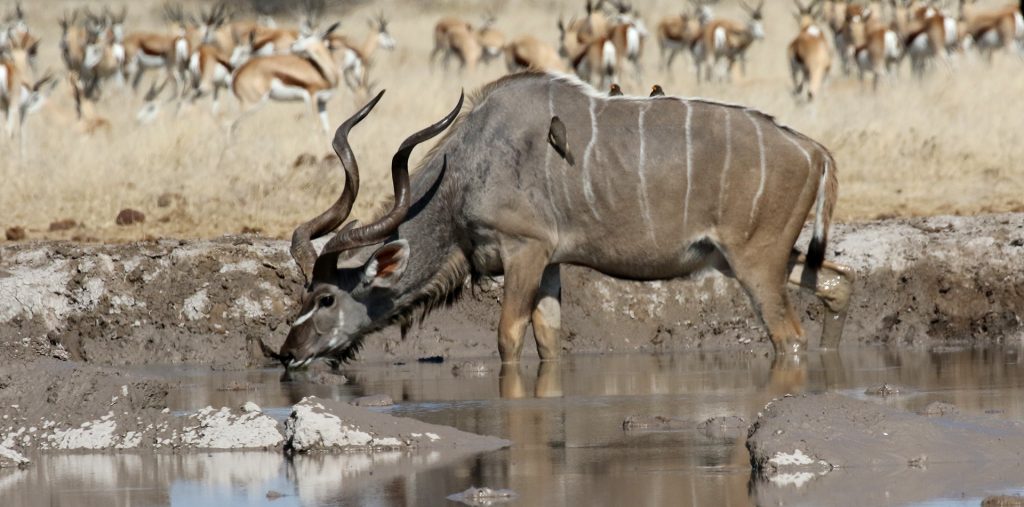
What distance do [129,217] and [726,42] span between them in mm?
23639

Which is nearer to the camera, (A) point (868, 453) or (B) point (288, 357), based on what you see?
(A) point (868, 453)

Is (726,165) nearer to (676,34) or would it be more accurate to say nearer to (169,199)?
(169,199)

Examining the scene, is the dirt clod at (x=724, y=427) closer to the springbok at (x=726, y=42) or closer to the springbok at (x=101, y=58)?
the springbok at (x=726, y=42)

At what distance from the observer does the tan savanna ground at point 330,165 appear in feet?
46.4

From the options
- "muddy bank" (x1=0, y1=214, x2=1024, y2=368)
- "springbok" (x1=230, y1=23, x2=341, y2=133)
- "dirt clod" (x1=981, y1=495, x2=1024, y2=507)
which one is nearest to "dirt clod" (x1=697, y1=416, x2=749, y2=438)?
"dirt clod" (x1=981, y1=495, x2=1024, y2=507)

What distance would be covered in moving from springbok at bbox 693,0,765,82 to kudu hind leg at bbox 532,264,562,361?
83.0ft

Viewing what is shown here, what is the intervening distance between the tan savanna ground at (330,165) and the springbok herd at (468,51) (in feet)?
2.67

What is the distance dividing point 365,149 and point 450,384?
811cm

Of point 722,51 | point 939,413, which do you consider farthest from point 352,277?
point 722,51

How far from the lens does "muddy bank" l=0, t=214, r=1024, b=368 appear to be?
36.5 feet

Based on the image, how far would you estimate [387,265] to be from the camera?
31.9 feet

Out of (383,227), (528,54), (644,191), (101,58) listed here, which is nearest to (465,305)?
(383,227)

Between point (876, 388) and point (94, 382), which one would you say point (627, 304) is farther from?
point (94, 382)

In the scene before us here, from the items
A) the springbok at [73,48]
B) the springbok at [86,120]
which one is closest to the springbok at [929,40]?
the springbok at [86,120]
